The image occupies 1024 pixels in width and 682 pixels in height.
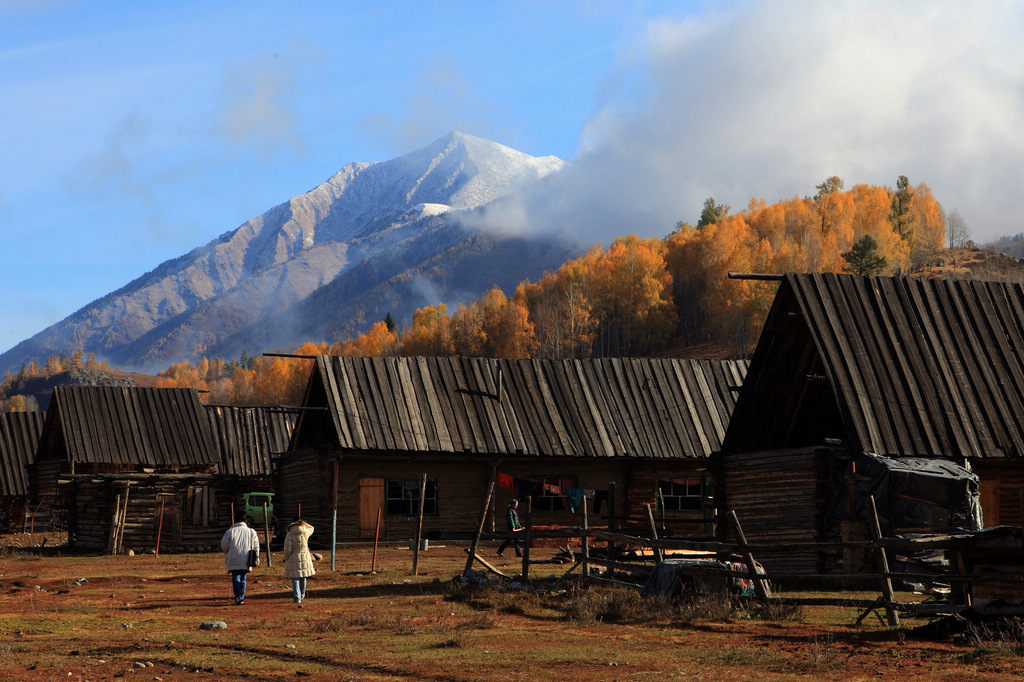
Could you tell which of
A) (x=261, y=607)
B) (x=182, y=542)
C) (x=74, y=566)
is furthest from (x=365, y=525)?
(x=261, y=607)

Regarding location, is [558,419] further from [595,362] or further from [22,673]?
[22,673]

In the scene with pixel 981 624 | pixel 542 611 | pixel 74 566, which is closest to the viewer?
pixel 981 624

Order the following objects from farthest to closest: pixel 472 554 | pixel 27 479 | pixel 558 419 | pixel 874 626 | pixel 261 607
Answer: pixel 27 479 → pixel 558 419 → pixel 472 554 → pixel 261 607 → pixel 874 626

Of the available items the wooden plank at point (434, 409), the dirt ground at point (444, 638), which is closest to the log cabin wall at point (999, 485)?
the dirt ground at point (444, 638)

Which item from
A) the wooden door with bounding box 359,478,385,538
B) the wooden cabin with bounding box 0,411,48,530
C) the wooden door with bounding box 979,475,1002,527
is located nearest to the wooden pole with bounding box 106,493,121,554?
the wooden door with bounding box 359,478,385,538

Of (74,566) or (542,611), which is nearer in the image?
(542,611)

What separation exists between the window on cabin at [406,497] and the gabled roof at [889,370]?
12.0m

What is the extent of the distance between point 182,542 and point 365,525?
589cm

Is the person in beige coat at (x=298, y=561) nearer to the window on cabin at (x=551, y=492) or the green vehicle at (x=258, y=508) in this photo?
the window on cabin at (x=551, y=492)

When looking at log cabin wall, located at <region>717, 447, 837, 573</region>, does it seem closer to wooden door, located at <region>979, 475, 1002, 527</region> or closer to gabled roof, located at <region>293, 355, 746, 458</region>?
wooden door, located at <region>979, 475, 1002, 527</region>

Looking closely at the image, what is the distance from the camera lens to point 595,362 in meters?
40.4

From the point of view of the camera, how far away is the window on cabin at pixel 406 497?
35656 millimetres

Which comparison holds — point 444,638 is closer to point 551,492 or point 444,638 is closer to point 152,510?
point 551,492

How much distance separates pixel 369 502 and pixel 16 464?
23.1 metres
